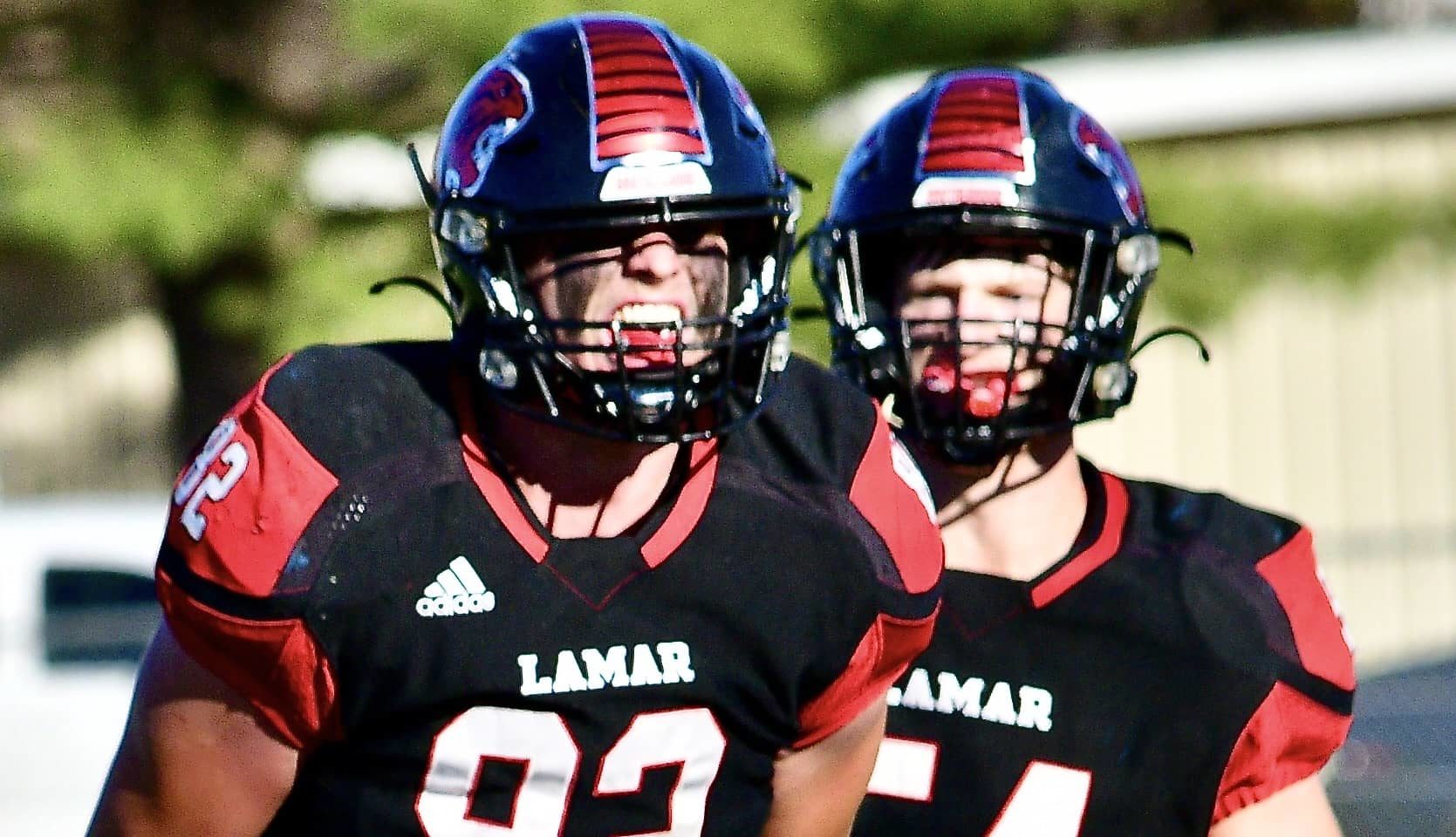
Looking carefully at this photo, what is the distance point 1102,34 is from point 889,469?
936 centimetres

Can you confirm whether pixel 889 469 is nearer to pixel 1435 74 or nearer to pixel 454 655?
pixel 454 655

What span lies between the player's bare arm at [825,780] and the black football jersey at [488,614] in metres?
0.04

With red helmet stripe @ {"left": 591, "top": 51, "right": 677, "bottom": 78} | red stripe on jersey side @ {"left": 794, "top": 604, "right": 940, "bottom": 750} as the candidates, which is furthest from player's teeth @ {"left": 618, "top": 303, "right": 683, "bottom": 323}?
red stripe on jersey side @ {"left": 794, "top": 604, "right": 940, "bottom": 750}

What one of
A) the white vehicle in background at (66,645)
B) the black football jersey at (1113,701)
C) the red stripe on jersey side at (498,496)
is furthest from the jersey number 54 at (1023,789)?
the white vehicle in background at (66,645)

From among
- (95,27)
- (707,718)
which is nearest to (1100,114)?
(95,27)

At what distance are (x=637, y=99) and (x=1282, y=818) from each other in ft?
3.94

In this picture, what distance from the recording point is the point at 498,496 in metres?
2.17

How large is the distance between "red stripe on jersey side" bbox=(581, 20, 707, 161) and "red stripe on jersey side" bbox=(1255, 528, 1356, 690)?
3.28 ft

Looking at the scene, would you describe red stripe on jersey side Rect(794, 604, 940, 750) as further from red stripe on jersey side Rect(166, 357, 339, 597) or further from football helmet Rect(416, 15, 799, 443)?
red stripe on jersey side Rect(166, 357, 339, 597)

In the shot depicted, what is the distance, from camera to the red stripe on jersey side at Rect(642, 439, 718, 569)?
2.19 m

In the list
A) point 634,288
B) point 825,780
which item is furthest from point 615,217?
point 825,780

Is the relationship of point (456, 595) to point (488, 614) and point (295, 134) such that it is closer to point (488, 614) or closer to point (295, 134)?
point (488, 614)

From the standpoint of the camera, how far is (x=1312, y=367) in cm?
964

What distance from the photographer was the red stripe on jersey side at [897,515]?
7.46ft
